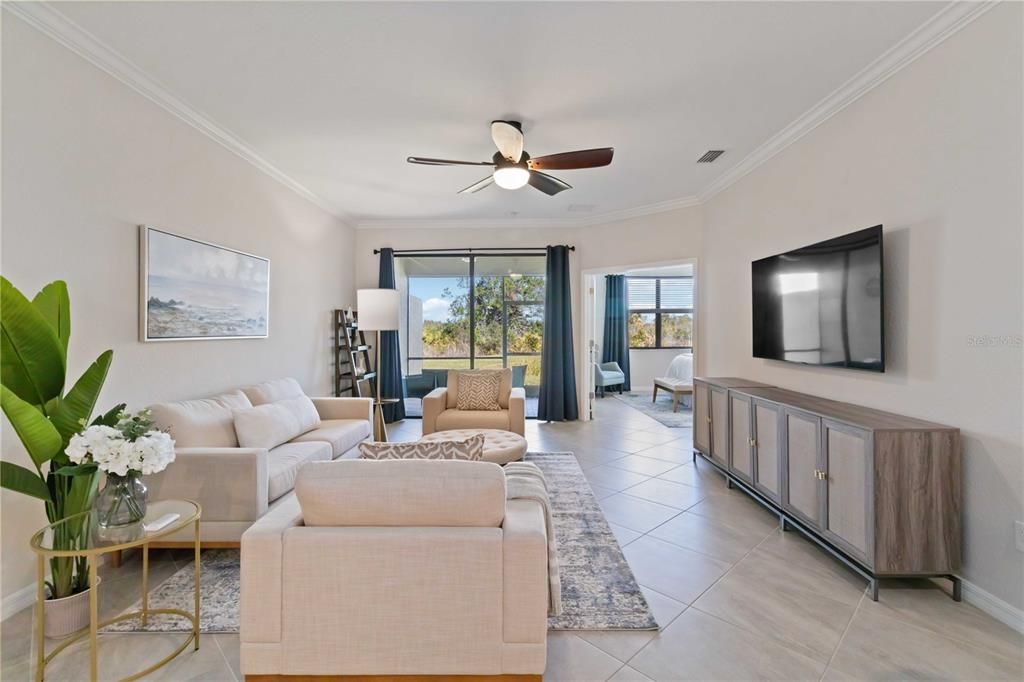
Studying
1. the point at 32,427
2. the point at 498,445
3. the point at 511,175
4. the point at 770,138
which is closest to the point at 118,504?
the point at 32,427

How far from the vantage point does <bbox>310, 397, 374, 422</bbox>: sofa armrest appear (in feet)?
14.1

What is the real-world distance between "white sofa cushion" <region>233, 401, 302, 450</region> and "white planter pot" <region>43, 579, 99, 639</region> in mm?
1126

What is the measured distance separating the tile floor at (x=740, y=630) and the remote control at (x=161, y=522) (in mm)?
540

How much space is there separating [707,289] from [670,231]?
86 centimetres

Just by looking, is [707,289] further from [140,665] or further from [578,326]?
[140,665]

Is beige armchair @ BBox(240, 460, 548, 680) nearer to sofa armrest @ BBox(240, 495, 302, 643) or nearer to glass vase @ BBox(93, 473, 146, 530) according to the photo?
sofa armrest @ BBox(240, 495, 302, 643)

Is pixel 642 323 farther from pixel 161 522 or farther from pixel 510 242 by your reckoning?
pixel 161 522

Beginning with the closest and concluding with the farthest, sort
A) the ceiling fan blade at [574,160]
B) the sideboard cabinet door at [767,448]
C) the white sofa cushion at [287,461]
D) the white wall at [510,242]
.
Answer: the white sofa cushion at [287,461], the sideboard cabinet door at [767,448], the ceiling fan blade at [574,160], the white wall at [510,242]

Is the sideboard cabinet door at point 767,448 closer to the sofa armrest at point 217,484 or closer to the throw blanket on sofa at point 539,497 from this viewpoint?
the throw blanket on sofa at point 539,497

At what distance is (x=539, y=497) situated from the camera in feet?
6.02

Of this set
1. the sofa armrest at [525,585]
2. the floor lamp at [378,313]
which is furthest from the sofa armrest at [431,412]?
the sofa armrest at [525,585]

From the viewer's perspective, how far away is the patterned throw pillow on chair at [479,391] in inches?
190

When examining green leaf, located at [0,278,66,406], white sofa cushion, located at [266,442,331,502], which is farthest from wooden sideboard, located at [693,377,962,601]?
green leaf, located at [0,278,66,406]

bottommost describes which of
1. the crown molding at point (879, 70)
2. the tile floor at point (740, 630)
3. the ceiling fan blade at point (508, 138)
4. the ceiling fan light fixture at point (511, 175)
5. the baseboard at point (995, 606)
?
the tile floor at point (740, 630)
